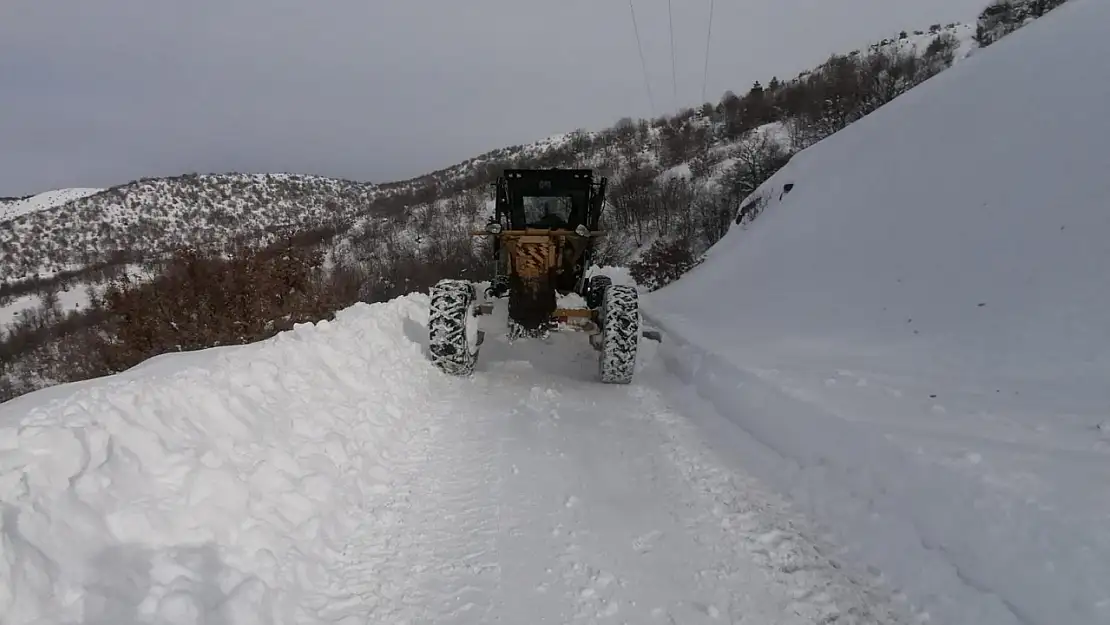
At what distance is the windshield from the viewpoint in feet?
28.5

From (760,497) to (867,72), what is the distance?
2559 inches

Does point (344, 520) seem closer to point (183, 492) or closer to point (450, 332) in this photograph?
point (183, 492)

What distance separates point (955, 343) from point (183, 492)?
749 centimetres

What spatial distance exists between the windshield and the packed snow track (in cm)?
404

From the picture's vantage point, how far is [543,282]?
777cm

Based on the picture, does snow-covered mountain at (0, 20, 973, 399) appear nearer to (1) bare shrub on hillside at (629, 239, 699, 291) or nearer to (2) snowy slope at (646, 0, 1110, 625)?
(1) bare shrub on hillside at (629, 239, 699, 291)

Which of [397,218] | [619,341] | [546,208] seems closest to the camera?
[619,341]

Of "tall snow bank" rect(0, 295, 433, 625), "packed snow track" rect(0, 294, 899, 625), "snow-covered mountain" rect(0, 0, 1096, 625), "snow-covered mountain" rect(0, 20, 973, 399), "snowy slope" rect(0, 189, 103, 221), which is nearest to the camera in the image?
"tall snow bank" rect(0, 295, 433, 625)

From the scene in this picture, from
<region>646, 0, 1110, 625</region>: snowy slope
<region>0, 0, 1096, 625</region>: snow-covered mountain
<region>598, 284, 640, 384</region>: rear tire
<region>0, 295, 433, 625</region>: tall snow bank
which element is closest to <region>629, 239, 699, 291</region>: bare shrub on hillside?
<region>646, 0, 1110, 625</region>: snowy slope

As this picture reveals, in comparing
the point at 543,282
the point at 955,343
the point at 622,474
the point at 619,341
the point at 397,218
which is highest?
the point at 543,282

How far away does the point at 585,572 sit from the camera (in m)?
3.27

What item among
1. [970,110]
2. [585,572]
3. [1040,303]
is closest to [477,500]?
[585,572]

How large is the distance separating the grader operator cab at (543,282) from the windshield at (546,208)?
1 centimetres

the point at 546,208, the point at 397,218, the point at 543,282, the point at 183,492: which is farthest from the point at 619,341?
the point at 397,218
